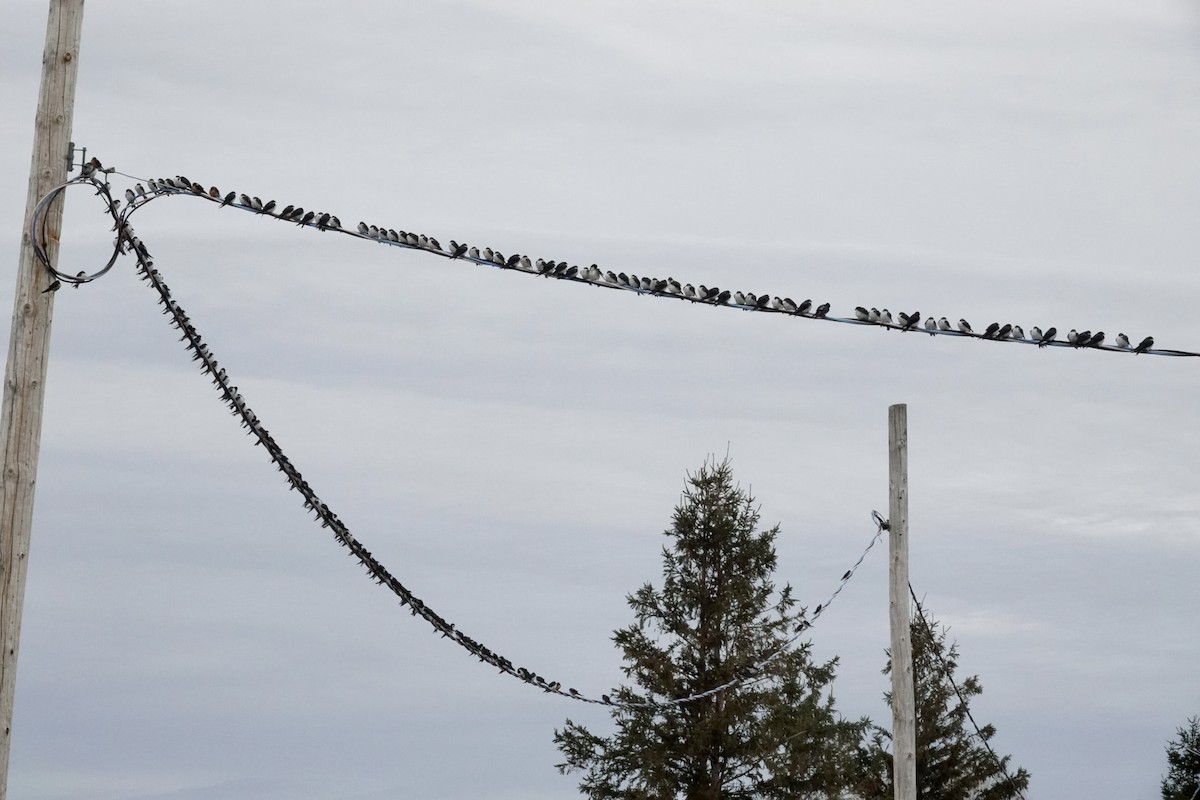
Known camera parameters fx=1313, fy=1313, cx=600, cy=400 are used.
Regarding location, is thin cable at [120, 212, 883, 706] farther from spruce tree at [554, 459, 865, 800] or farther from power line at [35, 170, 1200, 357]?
spruce tree at [554, 459, 865, 800]

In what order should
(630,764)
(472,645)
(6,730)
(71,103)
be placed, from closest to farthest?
(6,730)
(71,103)
(472,645)
(630,764)

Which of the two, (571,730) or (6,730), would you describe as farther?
(571,730)

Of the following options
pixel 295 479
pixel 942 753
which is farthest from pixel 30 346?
pixel 942 753

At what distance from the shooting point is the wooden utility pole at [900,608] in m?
12.8

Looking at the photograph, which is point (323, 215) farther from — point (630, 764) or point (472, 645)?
point (630, 764)

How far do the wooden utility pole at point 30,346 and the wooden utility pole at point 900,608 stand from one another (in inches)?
320

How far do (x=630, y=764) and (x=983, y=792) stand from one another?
7.12m

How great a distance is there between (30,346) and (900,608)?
8459 millimetres

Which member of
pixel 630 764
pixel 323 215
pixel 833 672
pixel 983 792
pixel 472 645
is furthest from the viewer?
pixel 983 792

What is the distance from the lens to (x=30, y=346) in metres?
8.18

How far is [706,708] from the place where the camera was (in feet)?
64.1

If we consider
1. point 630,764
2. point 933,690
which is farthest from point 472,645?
point 933,690

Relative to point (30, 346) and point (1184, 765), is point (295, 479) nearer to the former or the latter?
point (30, 346)

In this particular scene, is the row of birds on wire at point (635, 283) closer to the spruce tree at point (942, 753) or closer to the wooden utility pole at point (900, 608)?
the wooden utility pole at point (900, 608)
